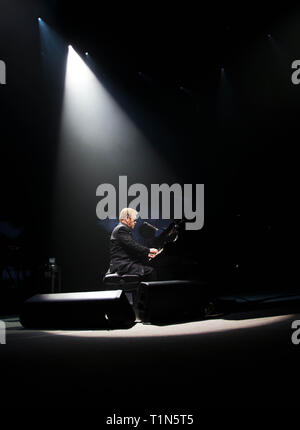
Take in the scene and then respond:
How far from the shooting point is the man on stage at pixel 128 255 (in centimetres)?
395

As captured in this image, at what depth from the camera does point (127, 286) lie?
153 inches

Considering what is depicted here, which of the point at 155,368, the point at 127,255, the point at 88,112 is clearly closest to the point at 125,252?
the point at 127,255

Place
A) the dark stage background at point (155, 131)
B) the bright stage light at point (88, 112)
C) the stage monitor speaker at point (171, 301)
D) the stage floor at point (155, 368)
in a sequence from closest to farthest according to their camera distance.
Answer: the stage floor at point (155, 368) < the stage monitor speaker at point (171, 301) < the dark stage background at point (155, 131) < the bright stage light at point (88, 112)

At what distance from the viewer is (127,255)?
4.07 m

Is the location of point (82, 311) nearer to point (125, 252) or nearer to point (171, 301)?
A: point (171, 301)

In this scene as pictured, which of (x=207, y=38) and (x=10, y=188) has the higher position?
(x=207, y=38)

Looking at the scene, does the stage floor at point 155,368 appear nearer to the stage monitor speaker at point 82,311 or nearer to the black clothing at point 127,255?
the stage monitor speaker at point 82,311

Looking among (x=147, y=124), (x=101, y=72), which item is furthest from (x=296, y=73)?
(x=101, y=72)

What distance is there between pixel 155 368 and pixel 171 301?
1.66 m

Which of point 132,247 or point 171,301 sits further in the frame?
point 132,247

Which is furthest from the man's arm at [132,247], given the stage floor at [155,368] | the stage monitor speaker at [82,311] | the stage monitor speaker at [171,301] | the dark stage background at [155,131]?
the dark stage background at [155,131]

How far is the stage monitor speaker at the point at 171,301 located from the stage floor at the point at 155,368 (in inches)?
10.6
